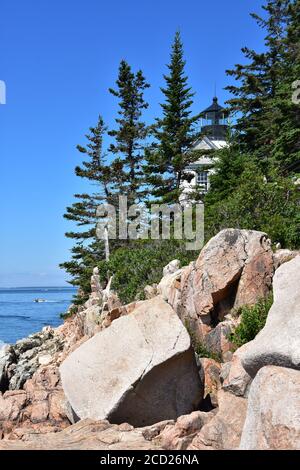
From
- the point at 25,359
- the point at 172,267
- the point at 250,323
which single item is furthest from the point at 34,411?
the point at 25,359

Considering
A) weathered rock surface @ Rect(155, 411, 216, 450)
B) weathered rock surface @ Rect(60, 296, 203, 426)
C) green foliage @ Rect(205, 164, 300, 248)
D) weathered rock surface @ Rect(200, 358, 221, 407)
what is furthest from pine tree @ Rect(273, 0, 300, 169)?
weathered rock surface @ Rect(155, 411, 216, 450)

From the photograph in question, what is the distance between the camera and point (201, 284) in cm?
1179

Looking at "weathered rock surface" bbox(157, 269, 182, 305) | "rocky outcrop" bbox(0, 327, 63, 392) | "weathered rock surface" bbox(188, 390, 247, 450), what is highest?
"weathered rock surface" bbox(157, 269, 182, 305)

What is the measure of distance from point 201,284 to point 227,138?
15212 mm

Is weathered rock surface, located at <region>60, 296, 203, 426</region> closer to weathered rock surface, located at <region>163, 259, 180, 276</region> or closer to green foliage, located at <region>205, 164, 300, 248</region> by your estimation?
green foliage, located at <region>205, 164, 300, 248</region>

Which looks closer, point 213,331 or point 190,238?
point 213,331

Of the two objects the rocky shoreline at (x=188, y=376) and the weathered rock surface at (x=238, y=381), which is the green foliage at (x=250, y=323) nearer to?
the rocky shoreline at (x=188, y=376)

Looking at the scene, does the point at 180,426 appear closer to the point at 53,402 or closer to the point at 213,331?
the point at 213,331

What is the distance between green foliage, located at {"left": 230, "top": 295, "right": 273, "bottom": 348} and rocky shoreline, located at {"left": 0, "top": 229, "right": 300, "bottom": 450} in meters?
0.39

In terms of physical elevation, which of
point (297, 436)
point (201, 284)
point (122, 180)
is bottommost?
point (297, 436)

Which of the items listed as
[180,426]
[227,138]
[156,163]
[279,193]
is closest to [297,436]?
[180,426]

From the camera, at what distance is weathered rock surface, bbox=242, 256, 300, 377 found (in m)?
6.18

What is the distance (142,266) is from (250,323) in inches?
317

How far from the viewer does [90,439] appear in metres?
8.10
